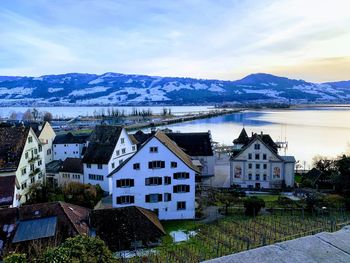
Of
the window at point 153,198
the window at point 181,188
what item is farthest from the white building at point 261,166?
the window at point 153,198

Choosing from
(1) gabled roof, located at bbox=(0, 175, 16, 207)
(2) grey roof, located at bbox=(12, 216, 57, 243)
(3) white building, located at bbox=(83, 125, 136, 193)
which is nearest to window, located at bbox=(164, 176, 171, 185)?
(2) grey roof, located at bbox=(12, 216, 57, 243)

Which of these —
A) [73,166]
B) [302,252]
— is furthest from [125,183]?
[302,252]

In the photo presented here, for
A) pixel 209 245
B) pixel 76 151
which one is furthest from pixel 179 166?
pixel 76 151

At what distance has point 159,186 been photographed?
82.8ft

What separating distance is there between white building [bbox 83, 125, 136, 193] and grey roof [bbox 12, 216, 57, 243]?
Result: 13.2 meters

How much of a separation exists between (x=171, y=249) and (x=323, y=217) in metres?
12.9

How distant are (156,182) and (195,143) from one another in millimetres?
17154

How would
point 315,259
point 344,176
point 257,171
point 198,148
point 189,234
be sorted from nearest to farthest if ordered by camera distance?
point 315,259, point 189,234, point 344,176, point 257,171, point 198,148

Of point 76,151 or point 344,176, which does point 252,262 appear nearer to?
point 344,176

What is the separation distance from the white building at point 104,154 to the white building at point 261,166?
12408 mm

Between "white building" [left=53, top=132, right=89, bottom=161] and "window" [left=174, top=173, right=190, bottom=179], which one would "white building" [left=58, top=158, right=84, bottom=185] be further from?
"window" [left=174, top=173, right=190, bottom=179]

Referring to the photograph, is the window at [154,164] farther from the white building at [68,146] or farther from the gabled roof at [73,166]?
the white building at [68,146]

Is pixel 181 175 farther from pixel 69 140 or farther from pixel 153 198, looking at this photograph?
pixel 69 140

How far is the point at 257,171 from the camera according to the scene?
35.8m
